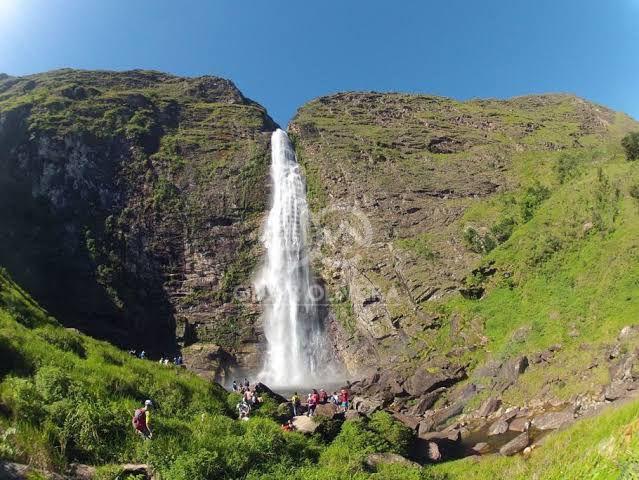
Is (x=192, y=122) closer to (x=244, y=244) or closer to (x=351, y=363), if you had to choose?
(x=244, y=244)

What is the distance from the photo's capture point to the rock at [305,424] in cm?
1660

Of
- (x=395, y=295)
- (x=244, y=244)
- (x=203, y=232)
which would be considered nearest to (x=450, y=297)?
(x=395, y=295)

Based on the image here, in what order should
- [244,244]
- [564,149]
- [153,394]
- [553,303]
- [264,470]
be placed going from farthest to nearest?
1. [564,149]
2. [244,244]
3. [553,303]
4. [153,394]
5. [264,470]

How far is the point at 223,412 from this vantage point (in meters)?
16.8

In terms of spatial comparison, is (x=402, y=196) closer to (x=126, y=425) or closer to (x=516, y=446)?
(x=516, y=446)

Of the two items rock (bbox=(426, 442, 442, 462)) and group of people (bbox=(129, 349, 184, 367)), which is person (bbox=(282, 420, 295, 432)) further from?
group of people (bbox=(129, 349, 184, 367))

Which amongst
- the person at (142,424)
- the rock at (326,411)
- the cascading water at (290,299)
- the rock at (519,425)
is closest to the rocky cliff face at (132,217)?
the cascading water at (290,299)

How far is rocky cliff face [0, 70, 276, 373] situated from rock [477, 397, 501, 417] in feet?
75.2

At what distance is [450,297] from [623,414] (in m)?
26.3

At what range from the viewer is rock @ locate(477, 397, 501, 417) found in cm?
2314

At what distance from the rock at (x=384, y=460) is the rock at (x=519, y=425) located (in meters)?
7.48

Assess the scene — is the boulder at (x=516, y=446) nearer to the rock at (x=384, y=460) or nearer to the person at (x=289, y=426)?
the rock at (x=384, y=460)

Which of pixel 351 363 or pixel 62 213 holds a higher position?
pixel 62 213

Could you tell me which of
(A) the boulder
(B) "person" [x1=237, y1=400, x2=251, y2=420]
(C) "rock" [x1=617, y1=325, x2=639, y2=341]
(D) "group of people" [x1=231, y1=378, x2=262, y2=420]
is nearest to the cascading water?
(D) "group of people" [x1=231, y1=378, x2=262, y2=420]
